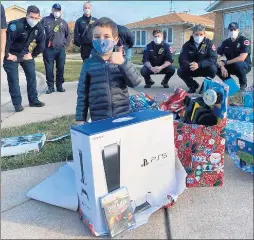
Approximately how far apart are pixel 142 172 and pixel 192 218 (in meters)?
0.45

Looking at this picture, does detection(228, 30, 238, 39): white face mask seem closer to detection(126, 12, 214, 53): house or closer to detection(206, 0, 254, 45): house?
detection(206, 0, 254, 45): house

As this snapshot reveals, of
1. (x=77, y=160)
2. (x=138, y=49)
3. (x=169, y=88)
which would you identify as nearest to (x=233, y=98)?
(x=169, y=88)

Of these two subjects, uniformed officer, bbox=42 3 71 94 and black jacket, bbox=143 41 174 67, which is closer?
uniformed officer, bbox=42 3 71 94

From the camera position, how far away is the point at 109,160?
2088mm

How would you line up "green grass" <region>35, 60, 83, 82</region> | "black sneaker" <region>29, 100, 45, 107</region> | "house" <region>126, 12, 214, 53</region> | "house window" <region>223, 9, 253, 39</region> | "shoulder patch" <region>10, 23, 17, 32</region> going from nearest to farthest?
"shoulder patch" <region>10, 23, 17, 32</region>
"black sneaker" <region>29, 100, 45, 107</region>
"green grass" <region>35, 60, 83, 82</region>
"house window" <region>223, 9, 253, 39</region>
"house" <region>126, 12, 214, 53</region>

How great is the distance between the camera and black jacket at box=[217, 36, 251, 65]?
6648mm

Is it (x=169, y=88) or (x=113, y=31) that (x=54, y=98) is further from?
(x=113, y=31)

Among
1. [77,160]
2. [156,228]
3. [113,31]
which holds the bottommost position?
[156,228]

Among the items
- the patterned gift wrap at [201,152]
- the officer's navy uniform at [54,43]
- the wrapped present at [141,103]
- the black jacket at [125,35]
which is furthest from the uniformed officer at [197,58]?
the patterned gift wrap at [201,152]

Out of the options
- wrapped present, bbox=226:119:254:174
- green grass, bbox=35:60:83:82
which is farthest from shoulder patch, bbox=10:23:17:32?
green grass, bbox=35:60:83:82

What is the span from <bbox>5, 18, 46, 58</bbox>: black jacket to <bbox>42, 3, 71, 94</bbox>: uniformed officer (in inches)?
48.1

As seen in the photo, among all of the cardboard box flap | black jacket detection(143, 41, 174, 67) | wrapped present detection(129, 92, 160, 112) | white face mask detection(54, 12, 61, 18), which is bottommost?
wrapped present detection(129, 92, 160, 112)

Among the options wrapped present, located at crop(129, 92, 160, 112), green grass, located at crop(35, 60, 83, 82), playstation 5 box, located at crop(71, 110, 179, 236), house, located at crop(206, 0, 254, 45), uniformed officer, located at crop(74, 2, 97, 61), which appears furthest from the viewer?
house, located at crop(206, 0, 254, 45)

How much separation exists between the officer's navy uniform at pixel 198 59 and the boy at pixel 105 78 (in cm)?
369
